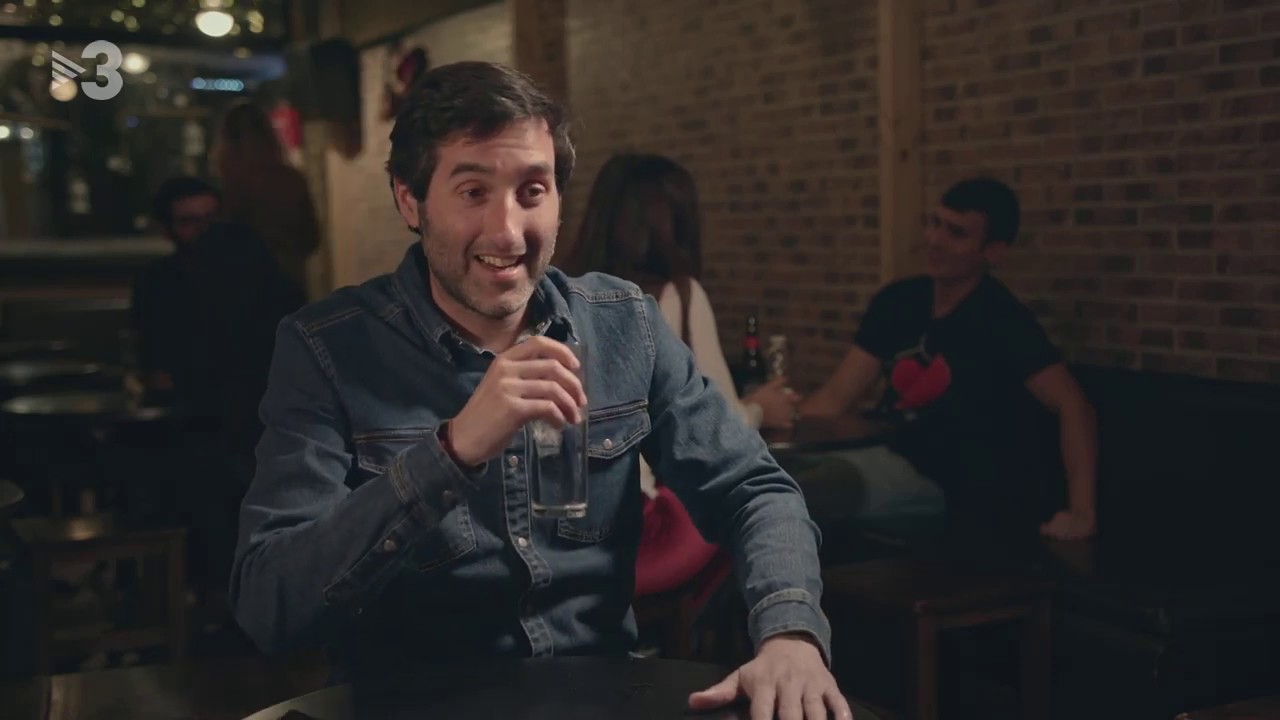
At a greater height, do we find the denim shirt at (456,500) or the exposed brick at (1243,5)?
the exposed brick at (1243,5)

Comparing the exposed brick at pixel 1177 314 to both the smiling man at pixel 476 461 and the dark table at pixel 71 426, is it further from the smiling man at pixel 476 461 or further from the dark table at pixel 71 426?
the dark table at pixel 71 426

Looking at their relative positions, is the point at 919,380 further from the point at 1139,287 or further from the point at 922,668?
the point at 922,668

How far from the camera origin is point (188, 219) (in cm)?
522

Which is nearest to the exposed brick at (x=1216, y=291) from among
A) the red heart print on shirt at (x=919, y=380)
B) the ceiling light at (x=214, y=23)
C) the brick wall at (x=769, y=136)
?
the red heart print on shirt at (x=919, y=380)

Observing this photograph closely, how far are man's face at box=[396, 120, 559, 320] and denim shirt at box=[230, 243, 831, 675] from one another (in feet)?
0.31

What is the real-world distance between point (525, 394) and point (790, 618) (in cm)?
42

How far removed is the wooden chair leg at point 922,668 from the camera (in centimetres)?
287

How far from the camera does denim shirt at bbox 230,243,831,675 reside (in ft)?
5.07

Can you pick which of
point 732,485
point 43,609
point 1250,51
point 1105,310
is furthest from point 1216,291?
point 43,609

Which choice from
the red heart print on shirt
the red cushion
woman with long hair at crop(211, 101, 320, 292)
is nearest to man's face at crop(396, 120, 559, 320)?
the red cushion

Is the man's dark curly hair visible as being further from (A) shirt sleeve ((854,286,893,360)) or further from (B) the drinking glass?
(A) shirt sleeve ((854,286,893,360))

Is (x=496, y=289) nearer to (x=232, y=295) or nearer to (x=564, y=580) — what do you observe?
(x=564, y=580)

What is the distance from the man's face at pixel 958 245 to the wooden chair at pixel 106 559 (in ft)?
7.30

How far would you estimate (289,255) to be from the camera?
5.29 metres
